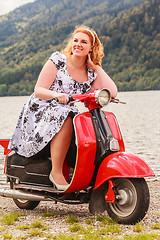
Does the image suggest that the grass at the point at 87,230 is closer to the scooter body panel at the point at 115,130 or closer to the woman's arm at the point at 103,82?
the scooter body panel at the point at 115,130

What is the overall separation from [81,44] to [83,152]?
1242 millimetres

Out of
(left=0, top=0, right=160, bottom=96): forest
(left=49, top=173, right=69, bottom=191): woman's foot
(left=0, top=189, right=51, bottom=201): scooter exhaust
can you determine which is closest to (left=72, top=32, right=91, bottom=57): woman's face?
(left=49, top=173, right=69, bottom=191): woman's foot

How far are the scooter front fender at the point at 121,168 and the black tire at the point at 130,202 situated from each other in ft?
0.30

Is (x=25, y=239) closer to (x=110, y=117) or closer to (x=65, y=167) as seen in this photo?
(x=65, y=167)

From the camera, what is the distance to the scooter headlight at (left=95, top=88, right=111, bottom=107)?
12.5 feet

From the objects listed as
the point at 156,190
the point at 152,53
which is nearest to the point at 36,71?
the point at 152,53

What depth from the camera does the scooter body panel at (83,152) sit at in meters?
3.80

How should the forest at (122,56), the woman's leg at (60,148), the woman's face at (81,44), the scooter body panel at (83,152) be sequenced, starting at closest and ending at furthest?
the scooter body panel at (83,152) < the woman's leg at (60,148) < the woman's face at (81,44) < the forest at (122,56)

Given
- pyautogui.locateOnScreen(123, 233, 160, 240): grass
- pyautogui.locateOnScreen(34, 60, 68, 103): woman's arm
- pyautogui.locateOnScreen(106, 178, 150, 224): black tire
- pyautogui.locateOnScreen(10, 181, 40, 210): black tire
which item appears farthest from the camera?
pyautogui.locateOnScreen(10, 181, 40, 210): black tire

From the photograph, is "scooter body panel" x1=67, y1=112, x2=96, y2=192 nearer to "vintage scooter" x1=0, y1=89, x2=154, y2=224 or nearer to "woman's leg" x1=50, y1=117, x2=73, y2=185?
"vintage scooter" x1=0, y1=89, x2=154, y2=224

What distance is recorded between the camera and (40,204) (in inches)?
202

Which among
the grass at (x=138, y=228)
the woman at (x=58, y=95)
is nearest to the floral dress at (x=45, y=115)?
the woman at (x=58, y=95)

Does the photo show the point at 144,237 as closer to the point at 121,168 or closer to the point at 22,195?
the point at 121,168

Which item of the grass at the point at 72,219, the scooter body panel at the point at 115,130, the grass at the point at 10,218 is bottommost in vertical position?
the grass at the point at 10,218
